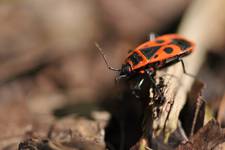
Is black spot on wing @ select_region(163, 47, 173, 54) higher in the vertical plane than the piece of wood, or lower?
higher

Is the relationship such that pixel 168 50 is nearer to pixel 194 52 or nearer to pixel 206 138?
pixel 194 52

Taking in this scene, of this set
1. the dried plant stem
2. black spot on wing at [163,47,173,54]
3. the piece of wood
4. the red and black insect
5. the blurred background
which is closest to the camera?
the piece of wood

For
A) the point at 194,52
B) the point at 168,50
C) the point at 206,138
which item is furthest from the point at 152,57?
the point at 206,138

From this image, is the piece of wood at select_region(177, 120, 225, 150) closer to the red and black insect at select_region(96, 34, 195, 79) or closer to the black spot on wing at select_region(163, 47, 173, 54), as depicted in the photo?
the red and black insect at select_region(96, 34, 195, 79)

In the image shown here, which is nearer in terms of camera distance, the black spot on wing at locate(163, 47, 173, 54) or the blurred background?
the black spot on wing at locate(163, 47, 173, 54)

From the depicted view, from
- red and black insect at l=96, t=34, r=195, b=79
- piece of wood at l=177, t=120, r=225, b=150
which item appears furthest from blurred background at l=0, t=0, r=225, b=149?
piece of wood at l=177, t=120, r=225, b=150
